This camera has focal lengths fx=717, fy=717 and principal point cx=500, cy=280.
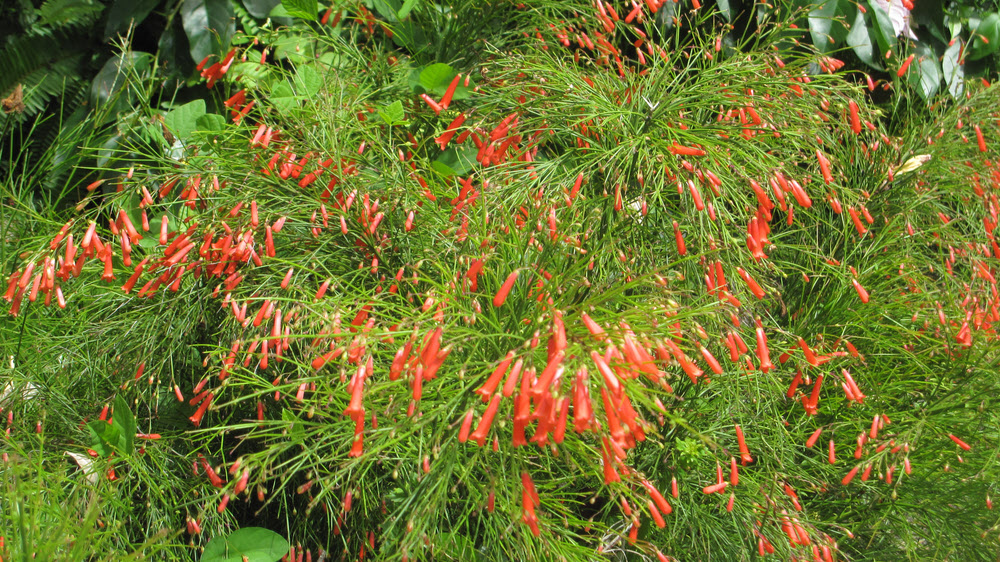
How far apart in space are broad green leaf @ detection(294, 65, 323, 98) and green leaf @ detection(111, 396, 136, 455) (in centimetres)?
76

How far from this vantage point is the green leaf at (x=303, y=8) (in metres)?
1.70

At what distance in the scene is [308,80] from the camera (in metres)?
1.66

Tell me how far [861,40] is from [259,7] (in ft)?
6.32

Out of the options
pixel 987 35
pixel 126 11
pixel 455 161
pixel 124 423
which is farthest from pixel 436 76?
pixel 987 35

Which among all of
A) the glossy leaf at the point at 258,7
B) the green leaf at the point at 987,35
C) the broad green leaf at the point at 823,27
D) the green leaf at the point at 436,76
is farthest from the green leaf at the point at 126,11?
the green leaf at the point at 987,35

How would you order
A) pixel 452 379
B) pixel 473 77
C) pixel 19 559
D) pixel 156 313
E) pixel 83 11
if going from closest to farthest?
pixel 19 559 < pixel 452 379 < pixel 156 313 < pixel 473 77 < pixel 83 11

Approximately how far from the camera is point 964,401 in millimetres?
1527

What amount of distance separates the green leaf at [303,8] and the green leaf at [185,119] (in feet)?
1.05

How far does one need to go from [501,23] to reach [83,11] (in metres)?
1.29

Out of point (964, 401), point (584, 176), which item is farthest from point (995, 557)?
point (584, 176)

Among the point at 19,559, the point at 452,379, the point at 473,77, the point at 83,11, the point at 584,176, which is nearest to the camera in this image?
the point at 19,559

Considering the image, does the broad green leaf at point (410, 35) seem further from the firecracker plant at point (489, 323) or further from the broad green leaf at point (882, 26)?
the broad green leaf at point (882, 26)

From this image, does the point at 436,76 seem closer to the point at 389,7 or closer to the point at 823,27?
the point at 389,7

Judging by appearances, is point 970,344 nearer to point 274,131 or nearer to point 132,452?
point 274,131
